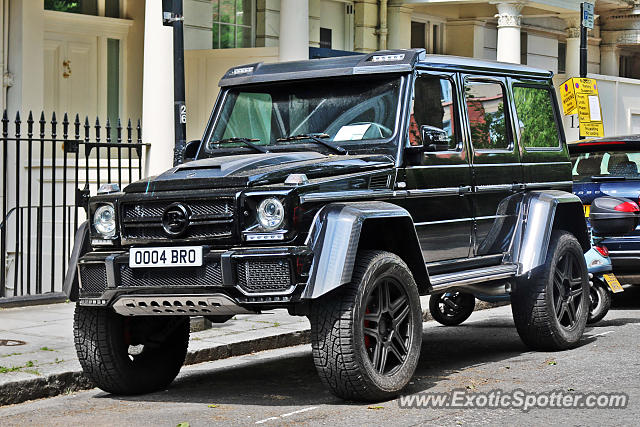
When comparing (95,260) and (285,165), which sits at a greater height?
(285,165)

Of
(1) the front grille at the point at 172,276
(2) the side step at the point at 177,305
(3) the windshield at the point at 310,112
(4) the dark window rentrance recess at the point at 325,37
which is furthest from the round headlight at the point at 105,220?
(4) the dark window rentrance recess at the point at 325,37

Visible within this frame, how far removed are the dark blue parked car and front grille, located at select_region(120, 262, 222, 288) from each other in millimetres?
5949

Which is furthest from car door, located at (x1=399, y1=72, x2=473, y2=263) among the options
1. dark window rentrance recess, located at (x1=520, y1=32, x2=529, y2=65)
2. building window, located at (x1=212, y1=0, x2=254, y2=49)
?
dark window rentrance recess, located at (x1=520, y1=32, x2=529, y2=65)

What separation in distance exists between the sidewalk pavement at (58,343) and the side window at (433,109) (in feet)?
8.32

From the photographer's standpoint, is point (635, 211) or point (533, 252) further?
point (635, 211)

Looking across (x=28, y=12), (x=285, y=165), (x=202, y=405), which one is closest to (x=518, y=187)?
(x=285, y=165)

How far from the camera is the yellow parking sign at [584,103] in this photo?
59.9 ft

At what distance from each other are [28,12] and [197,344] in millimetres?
8635

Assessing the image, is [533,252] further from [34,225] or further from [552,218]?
[34,225]

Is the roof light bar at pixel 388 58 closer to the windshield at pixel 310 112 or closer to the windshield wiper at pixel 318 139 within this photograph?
the windshield at pixel 310 112

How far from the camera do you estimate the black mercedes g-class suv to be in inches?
271

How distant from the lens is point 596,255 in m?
10.9

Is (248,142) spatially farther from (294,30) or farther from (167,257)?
(294,30)

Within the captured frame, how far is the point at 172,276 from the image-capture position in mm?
7098
